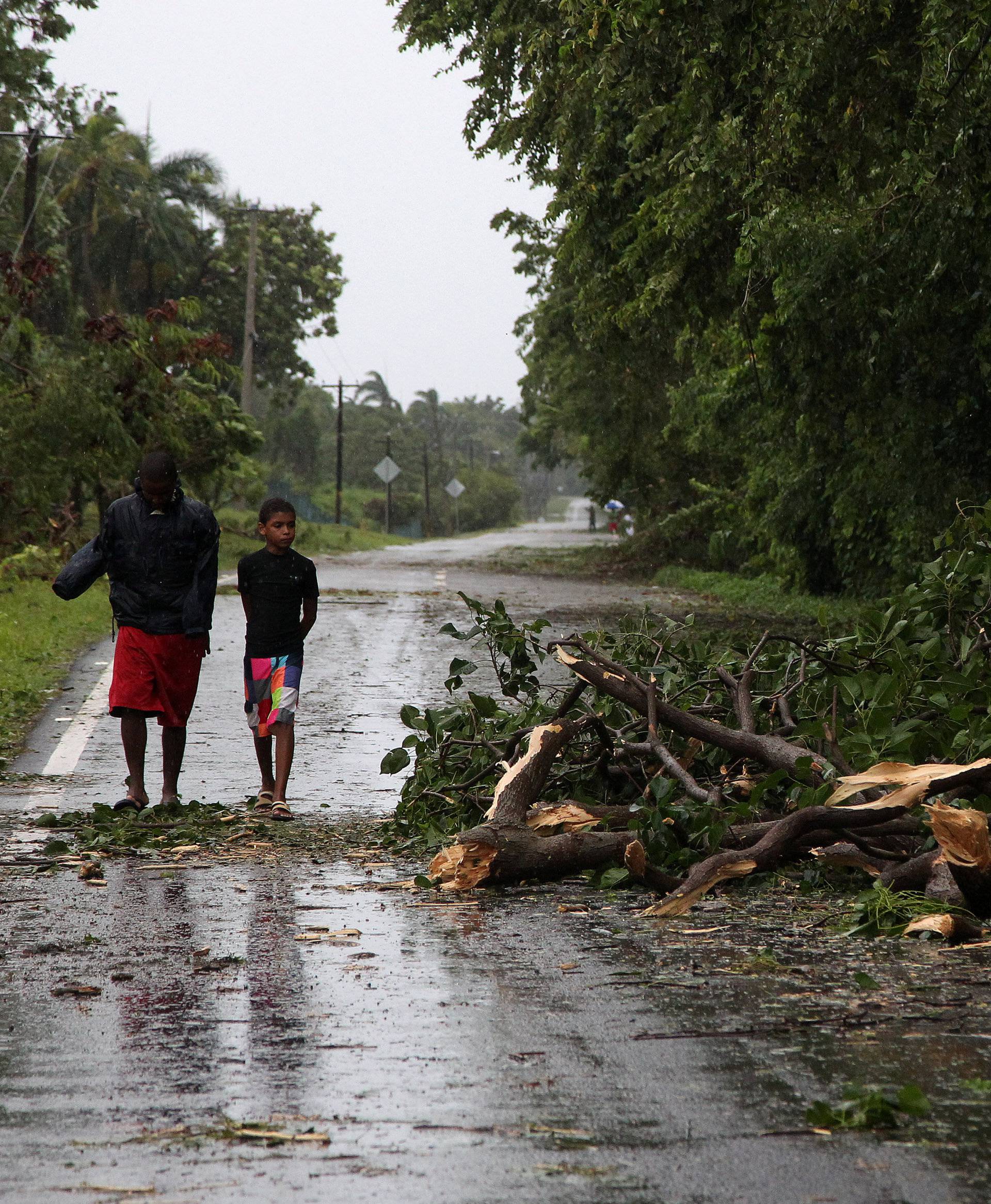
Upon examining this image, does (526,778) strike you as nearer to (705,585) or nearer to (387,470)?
(705,585)

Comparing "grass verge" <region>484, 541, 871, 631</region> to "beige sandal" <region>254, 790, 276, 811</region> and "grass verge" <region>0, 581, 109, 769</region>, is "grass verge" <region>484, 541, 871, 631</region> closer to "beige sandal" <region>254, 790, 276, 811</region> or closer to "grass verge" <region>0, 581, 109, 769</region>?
"beige sandal" <region>254, 790, 276, 811</region>

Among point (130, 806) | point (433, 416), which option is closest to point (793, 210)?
point (130, 806)

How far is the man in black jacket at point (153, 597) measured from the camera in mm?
7867

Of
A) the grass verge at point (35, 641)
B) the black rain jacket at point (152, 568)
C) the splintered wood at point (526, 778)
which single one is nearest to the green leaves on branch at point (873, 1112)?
the splintered wood at point (526, 778)

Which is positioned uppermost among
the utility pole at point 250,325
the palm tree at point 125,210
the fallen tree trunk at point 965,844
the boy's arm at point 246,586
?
the palm tree at point 125,210

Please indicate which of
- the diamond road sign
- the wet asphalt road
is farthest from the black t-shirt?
the diamond road sign

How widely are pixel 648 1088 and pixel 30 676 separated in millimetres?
10824

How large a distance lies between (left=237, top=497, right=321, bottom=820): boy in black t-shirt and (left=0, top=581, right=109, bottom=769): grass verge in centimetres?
191

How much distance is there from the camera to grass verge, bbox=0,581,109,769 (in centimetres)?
1130

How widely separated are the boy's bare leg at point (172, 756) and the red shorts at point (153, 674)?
0.15 ft

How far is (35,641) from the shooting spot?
16.1 m

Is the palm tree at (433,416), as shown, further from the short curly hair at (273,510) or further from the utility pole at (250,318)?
the short curly hair at (273,510)

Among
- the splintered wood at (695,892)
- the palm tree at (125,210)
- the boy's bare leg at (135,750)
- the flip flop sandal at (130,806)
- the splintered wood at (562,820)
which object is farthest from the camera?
the palm tree at (125,210)

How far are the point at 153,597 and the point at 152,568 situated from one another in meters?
0.15
